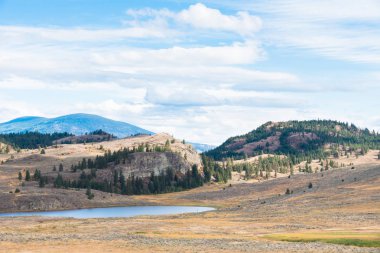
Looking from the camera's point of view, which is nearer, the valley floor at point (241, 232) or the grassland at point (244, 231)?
the grassland at point (244, 231)

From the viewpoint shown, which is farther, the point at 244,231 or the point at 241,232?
the point at 244,231

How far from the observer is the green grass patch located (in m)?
67.3

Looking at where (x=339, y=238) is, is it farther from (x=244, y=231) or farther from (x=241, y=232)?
(x=244, y=231)

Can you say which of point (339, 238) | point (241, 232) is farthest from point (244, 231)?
point (339, 238)

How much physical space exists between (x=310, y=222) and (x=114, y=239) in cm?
3752

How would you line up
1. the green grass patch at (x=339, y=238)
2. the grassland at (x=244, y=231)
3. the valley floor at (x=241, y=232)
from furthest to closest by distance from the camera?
the valley floor at (x=241, y=232)
the grassland at (x=244, y=231)
the green grass patch at (x=339, y=238)

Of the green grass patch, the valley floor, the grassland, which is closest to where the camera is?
the green grass patch

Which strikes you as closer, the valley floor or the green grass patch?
the green grass patch

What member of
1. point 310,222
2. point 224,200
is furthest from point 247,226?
point 224,200

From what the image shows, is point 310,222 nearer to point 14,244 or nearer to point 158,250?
point 158,250

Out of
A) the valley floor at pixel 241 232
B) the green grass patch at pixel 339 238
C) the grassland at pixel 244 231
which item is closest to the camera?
the green grass patch at pixel 339 238

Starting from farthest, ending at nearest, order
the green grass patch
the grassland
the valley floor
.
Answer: the valley floor < the grassland < the green grass patch

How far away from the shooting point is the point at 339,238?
7194 centimetres

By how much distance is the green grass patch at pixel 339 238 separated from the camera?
221ft
